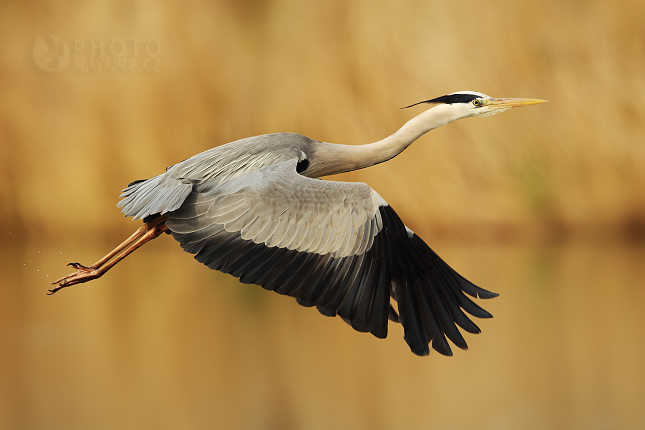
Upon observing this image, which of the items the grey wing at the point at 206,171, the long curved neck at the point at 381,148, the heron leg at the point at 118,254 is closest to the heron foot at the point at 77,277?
the heron leg at the point at 118,254

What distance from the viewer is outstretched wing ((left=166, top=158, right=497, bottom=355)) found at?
266 cm

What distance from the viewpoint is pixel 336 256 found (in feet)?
8.93

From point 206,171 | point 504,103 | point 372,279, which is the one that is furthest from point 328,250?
point 504,103

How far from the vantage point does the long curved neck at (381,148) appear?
3729 millimetres

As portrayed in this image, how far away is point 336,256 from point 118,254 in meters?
1.44

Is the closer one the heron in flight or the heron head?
the heron in flight

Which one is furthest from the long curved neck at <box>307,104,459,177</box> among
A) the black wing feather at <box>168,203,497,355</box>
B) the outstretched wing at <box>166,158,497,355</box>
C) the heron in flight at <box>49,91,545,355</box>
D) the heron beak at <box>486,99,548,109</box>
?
the black wing feather at <box>168,203,497,355</box>

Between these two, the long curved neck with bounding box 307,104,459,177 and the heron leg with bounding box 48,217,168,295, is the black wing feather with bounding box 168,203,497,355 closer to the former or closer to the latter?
the heron leg with bounding box 48,217,168,295

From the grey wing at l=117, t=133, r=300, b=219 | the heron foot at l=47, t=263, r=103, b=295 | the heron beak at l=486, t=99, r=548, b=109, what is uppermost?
the heron beak at l=486, t=99, r=548, b=109

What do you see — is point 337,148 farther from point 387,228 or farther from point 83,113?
point 83,113

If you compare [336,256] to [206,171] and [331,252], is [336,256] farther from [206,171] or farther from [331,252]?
[206,171]

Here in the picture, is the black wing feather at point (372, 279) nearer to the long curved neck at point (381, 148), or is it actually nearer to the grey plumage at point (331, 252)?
the grey plumage at point (331, 252)

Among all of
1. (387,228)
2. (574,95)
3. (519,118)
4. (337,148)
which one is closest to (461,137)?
(519,118)

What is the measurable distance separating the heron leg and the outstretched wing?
522mm
